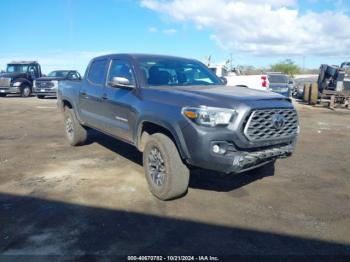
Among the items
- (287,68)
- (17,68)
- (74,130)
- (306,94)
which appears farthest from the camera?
(287,68)

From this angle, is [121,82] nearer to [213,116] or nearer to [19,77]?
[213,116]

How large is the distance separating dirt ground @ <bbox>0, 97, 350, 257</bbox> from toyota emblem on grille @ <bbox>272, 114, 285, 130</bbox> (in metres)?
1.04

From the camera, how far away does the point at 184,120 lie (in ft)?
13.1

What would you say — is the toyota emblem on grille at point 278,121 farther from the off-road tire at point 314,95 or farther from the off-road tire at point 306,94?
the off-road tire at point 306,94

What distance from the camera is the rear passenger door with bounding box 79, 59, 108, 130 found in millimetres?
6018

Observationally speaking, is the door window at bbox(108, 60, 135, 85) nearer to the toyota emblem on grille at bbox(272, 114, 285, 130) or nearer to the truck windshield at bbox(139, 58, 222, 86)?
the truck windshield at bbox(139, 58, 222, 86)

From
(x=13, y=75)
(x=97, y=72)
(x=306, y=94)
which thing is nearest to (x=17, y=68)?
(x=13, y=75)

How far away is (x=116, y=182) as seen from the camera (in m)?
5.27

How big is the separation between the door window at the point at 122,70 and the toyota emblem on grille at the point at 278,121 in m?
2.08

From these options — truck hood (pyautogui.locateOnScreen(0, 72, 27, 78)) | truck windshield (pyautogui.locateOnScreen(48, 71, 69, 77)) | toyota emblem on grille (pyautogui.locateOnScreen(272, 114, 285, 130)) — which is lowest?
toyota emblem on grille (pyautogui.locateOnScreen(272, 114, 285, 130))

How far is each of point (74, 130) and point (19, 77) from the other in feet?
60.1

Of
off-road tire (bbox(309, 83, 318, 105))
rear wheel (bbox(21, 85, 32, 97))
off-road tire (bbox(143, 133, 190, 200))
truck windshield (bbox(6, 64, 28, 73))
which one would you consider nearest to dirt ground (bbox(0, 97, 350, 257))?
off-road tire (bbox(143, 133, 190, 200))

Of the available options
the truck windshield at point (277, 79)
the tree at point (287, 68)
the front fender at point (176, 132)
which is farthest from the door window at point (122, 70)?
the tree at point (287, 68)

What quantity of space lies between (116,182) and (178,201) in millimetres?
1190
